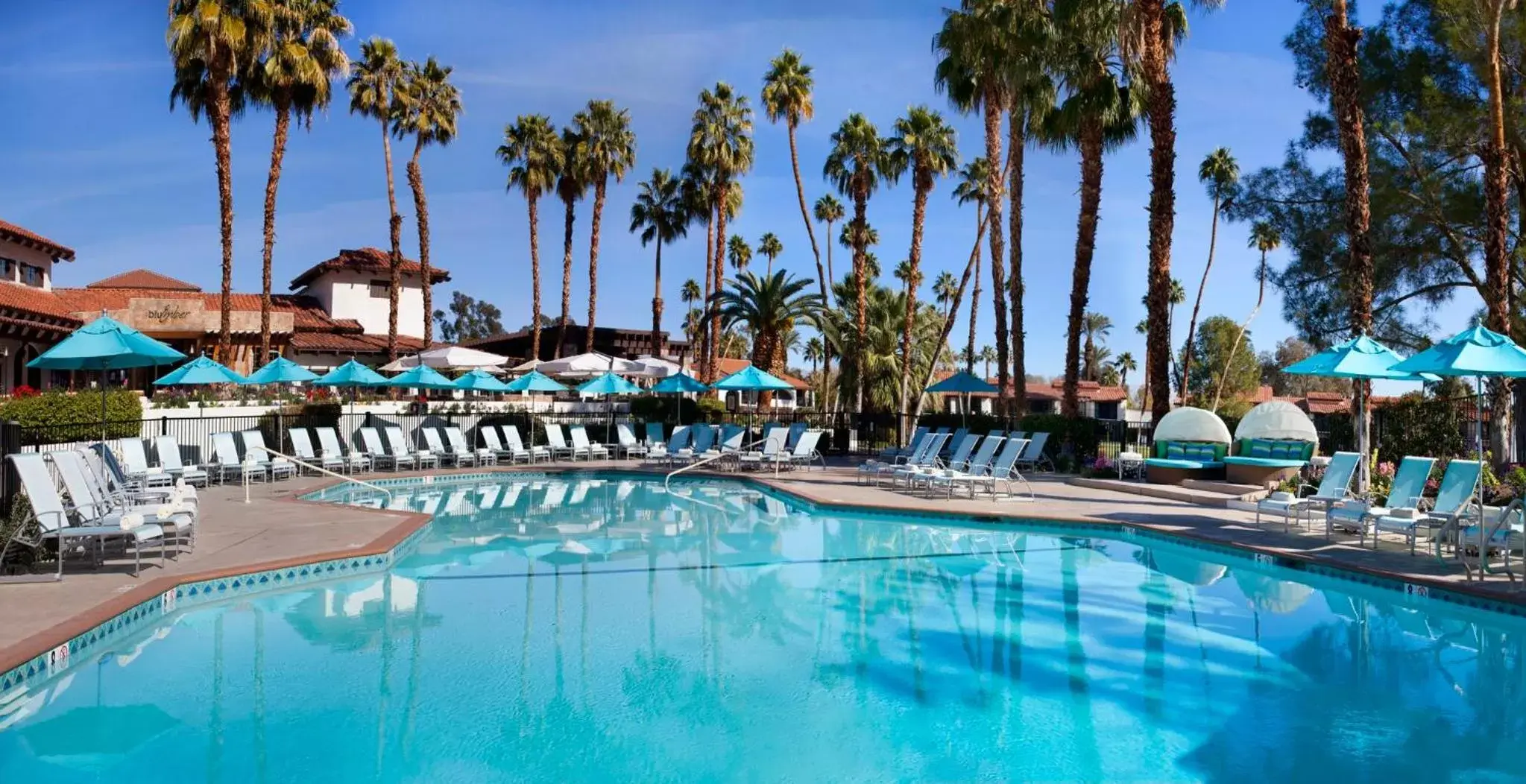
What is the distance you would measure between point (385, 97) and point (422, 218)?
414cm

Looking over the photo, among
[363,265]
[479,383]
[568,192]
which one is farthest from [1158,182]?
[363,265]

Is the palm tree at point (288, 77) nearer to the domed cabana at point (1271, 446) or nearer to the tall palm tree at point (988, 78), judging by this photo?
the tall palm tree at point (988, 78)

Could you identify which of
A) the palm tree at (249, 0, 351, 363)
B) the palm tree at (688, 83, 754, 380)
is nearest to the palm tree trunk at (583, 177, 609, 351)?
the palm tree at (688, 83, 754, 380)

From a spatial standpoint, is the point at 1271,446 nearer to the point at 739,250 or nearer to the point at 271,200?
the point at 271,200

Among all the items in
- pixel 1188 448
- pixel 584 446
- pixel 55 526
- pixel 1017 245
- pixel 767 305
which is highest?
pixel 1017 245

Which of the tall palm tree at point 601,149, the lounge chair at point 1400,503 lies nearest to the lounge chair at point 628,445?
the tall palm tree at point 601,149

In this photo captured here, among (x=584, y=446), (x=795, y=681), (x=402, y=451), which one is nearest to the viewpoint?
(x=795, y=681)

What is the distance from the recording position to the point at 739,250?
55406 mm

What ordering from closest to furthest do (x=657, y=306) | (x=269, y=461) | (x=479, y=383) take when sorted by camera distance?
(x=269, y=461) → (x=479, y=383) → (x=657, y=306)

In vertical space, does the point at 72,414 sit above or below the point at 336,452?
above

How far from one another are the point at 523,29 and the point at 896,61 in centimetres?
843

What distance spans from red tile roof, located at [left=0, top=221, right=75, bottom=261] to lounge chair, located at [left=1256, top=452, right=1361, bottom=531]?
32.8 m

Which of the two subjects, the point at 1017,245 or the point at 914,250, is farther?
the point at 914,250

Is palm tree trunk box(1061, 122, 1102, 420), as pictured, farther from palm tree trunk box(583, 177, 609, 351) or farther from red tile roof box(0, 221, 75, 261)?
red tile roof box(0, 221, 75, 261)
